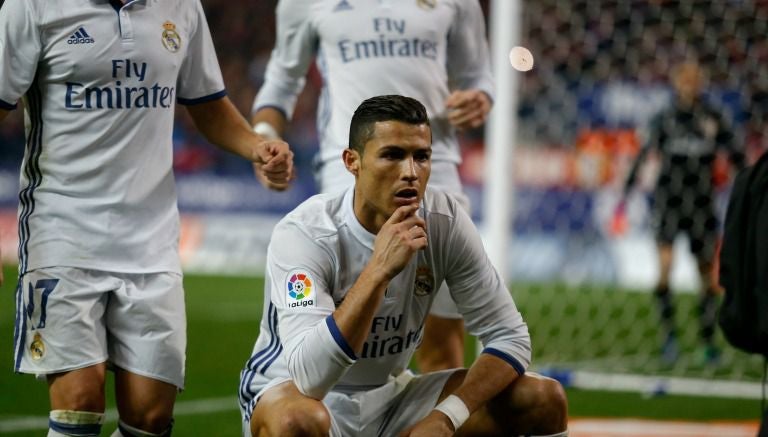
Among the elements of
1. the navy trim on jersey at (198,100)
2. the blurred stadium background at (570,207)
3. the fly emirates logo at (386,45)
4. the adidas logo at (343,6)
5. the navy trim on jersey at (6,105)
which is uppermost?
the adidas logo at (343,6)

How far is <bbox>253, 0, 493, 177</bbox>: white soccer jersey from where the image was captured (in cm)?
470

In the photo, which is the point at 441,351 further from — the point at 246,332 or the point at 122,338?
the point at 246,332

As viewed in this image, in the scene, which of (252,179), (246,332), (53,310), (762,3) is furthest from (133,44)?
(252,179)

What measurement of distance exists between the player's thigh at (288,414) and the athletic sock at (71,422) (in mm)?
493

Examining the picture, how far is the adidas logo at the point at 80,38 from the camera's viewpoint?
373 cm

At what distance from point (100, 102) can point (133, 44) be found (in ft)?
0.69

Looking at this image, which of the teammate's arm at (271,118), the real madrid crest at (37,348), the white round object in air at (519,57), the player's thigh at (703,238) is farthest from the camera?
the player's thigh at (703,238)

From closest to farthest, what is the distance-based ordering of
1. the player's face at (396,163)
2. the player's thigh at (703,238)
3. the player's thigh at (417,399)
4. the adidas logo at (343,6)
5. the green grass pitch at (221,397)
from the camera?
the player's face at (396,163) → the player's thigh at (417,399) → the adidas logo at (343,6) → the green grass pitch at (221,397) → the player's thigh at (703,238)

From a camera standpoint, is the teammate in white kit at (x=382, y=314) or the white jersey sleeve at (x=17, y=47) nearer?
the teammate in white kit at (x=382, y=314)

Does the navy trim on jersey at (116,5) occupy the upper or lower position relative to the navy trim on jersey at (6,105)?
upper

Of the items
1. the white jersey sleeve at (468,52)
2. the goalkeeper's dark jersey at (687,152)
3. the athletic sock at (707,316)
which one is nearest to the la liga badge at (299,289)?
the white jersey sleeve at (468,52)

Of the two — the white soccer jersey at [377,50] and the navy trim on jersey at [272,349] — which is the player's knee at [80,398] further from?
the white soccer jersey at [377,50]

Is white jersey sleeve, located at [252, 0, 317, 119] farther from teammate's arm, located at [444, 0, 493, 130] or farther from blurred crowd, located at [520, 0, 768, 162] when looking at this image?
blurred crowd, located at [520, 0, 768, 162]

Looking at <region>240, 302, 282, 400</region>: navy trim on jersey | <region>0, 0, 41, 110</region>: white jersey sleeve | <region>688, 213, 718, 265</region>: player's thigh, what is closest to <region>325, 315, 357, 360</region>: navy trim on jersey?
<region>240, 302, 282, 400</region>: navy trim on jersey
